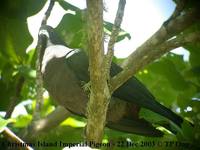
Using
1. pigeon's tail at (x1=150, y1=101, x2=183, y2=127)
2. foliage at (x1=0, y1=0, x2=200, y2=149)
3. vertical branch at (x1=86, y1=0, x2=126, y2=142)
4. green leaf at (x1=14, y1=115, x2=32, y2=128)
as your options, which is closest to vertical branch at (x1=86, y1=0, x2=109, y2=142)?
vertical branch at (x1=86, y1=0, x2=126, y2=142)

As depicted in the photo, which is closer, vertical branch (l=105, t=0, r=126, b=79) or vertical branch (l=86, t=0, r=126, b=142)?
vertical branch (l=86, t=0, r=126, b=142)

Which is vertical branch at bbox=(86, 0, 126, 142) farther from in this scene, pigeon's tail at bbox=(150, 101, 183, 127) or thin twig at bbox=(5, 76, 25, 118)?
thin twig at bbox=(5, 76, 25, 118)

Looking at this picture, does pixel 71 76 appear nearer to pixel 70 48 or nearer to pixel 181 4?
pixel 70 48

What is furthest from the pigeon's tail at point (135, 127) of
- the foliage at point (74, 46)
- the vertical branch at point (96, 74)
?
the vertical branch at point (96, 74)

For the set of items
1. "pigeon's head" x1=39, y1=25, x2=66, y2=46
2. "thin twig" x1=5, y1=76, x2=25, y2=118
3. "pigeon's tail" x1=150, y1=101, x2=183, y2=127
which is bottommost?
"pigeon's tail" x1=150, y1=101, x2=183, y2=127

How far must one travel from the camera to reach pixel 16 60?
3.77 meters

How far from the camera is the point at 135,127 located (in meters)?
3.72

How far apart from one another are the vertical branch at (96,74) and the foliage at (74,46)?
1.63ft

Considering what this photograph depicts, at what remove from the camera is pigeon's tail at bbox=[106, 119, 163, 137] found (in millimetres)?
3547

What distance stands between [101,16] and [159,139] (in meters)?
1.26

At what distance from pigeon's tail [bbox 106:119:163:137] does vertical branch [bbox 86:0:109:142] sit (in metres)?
0.77

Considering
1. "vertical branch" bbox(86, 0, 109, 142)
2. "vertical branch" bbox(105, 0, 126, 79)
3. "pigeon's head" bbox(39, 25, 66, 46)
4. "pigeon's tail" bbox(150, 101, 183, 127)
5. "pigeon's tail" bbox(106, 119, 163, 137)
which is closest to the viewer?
"vertical branch" bbox(86, 0, 109, 142)

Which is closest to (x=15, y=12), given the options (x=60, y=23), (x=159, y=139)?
(x=60, y=23)

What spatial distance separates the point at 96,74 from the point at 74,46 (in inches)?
58.8
